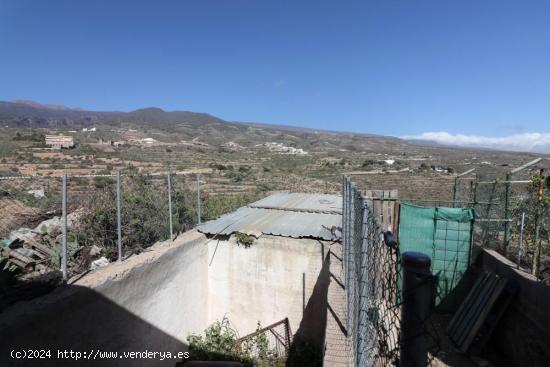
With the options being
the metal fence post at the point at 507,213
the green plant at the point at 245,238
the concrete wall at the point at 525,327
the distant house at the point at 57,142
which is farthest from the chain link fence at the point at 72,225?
the distant house at the point at 57,142

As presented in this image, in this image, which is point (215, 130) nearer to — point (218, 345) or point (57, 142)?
point (57, 142)

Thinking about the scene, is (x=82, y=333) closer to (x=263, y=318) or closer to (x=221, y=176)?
(x=263, y=318)

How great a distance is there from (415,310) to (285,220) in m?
6.97

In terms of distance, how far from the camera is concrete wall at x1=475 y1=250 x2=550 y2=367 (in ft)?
14.6

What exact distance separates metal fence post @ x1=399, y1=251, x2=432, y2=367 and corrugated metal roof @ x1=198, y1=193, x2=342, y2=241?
18.6 ft

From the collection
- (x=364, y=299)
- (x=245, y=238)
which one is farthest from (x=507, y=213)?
(x=364, y=299)

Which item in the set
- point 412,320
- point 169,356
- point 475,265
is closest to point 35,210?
point 169,356

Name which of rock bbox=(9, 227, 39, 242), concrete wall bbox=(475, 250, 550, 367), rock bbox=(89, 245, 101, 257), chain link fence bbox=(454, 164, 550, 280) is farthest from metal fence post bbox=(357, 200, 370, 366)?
rock bbox=(9, 227, 39, 242)

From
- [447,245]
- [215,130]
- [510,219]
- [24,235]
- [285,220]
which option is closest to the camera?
[24,235]

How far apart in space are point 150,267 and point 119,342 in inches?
52.7

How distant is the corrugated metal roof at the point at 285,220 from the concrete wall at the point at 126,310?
2.95 ft

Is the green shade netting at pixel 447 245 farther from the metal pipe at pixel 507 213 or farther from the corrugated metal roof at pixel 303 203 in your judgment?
the corrugated metal roof at pixel 303 203

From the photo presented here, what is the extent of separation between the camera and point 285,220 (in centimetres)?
827

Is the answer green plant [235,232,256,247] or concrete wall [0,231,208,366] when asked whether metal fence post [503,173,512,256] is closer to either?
green plant [235,232,256,247]
